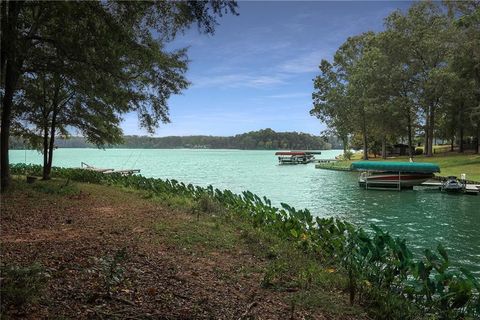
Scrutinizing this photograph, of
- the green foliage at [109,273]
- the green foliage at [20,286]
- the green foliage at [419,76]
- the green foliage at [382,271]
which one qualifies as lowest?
the green foliage at [382,271]

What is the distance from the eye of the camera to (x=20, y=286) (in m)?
4.45

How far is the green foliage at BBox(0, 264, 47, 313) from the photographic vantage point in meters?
4.19

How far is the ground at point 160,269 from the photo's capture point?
477 centimetres

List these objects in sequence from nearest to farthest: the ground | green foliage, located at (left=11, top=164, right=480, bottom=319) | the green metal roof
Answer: the ground
green foliage, located at (left=11, top=164, right=480, bottom=319)
the green metal roof

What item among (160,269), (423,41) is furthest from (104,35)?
(423,41)

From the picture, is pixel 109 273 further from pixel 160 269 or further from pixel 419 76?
pixel 419 76

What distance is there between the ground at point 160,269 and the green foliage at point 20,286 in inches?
1.0

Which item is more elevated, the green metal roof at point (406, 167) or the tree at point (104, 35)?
the tree at point (104, 35)

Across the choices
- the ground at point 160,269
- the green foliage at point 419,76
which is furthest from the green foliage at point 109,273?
the green foliage at point 419,76

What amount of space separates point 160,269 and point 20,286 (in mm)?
2404

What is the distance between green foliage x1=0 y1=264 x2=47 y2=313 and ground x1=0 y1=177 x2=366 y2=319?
0.09 feet

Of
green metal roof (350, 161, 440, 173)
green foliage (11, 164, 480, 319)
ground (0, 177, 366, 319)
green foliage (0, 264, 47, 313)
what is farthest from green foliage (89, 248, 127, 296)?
green metal roof (350, 161, 440, 173)

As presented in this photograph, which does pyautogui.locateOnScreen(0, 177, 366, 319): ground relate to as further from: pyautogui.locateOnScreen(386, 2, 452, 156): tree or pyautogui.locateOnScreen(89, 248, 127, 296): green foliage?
pyautogui.locateOnScreen(386, 2, 452, 156): tree

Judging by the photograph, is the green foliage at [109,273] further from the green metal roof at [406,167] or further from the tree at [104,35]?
the green metal roof at [406,167]
